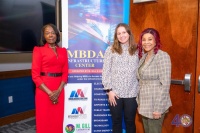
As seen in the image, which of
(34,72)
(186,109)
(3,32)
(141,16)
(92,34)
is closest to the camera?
(186,109)

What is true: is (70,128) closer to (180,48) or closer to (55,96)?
(55,96)

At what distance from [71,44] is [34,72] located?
1.60 ft

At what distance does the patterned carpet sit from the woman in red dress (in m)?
1.02

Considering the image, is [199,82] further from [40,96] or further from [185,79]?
[40,96]

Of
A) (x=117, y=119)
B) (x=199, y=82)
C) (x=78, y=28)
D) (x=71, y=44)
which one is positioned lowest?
(x=117, y=119)

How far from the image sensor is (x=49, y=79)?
2.10m

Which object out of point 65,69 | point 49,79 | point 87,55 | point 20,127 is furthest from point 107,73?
point 20,127

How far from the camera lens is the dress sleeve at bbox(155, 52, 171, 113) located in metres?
1.57

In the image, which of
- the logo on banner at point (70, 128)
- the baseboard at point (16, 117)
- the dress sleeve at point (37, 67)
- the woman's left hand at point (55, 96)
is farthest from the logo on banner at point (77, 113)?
the baseboard at point (16, 117)

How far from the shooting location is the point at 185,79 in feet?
5.33

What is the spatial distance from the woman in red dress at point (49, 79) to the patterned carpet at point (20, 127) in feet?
3.34

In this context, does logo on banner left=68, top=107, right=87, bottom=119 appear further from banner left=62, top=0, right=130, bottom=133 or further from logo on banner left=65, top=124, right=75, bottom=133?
logo on banner left=65, top=124, right=75, bottom=133

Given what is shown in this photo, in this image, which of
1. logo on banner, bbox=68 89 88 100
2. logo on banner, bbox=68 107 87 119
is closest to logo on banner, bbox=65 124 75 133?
logo on banner, bbox=68 107 87 119

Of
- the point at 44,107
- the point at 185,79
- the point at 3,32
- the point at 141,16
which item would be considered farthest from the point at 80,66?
the point at 3,32
